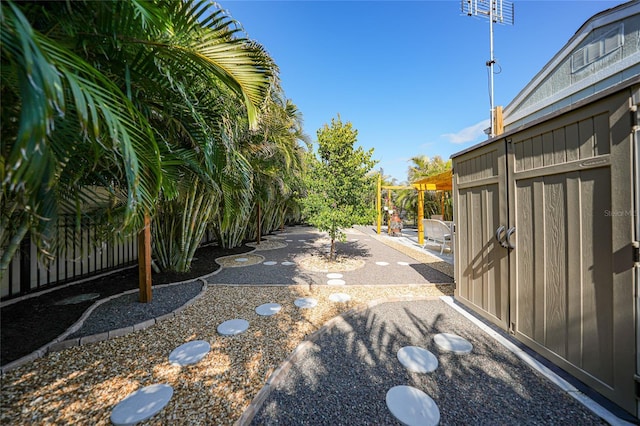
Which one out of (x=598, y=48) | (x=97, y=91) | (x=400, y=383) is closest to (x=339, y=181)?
(x=400, y=383)

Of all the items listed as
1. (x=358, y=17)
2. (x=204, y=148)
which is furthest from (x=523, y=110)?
(x=204, y=148)

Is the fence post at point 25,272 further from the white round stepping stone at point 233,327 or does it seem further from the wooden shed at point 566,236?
the wooden shed at point 566,236

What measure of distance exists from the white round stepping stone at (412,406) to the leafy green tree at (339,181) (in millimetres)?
3655

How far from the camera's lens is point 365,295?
3557 mm

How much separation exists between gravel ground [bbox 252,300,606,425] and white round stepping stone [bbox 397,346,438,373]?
0.14ft

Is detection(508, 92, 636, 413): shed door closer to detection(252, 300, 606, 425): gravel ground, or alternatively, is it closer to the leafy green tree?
detection(252, 300, 606, 425): gravel ground

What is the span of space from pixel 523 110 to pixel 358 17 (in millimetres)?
5107

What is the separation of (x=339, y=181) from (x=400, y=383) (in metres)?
4.08

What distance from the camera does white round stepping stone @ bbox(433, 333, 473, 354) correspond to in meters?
2.17

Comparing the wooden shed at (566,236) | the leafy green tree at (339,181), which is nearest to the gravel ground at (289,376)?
the wooden shed at (566,236)

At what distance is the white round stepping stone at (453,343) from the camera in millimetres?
2174

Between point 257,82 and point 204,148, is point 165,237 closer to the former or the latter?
point 204,148

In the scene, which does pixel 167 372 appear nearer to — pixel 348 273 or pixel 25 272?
pixel 348 273

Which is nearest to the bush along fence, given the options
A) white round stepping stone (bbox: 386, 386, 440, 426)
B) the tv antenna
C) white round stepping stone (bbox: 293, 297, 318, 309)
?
white round stepping stone (bbox: 293, 297, 318, 309)
